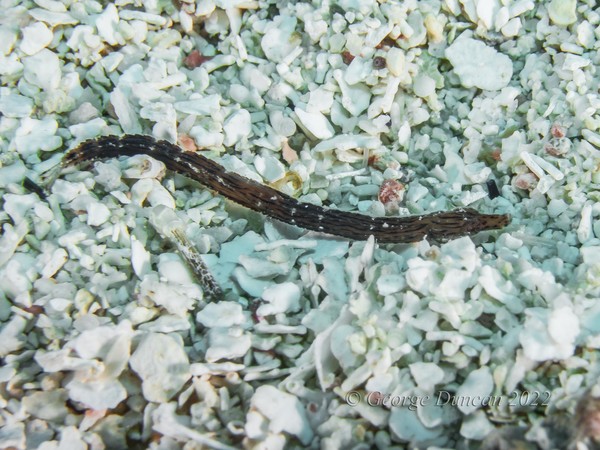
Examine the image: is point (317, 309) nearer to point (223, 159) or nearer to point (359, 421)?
point (359, 421)

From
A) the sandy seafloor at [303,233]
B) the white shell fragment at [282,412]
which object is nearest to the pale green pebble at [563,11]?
the sandy seafloor at [303,233]

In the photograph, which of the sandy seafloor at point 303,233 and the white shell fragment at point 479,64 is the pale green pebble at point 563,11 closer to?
the sandy seafloor at point 303,233

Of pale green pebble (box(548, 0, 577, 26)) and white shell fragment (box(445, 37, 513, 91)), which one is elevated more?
pale green pebble (box(548, 0, 577, 26))

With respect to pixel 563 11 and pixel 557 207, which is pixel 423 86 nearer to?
pixel 563 11

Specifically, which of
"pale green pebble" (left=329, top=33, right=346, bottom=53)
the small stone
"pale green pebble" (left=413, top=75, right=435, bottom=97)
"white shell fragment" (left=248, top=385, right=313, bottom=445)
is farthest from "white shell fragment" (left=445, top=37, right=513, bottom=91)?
the small stone

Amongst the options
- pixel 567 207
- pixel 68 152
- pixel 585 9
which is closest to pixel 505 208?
pixel 567 207

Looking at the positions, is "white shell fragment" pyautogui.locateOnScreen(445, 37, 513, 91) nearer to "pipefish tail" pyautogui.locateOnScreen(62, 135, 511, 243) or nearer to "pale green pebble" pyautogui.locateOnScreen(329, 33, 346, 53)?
"pale green pebble" pyautogui.locateOnScreen(329, 33, 346, 53)
